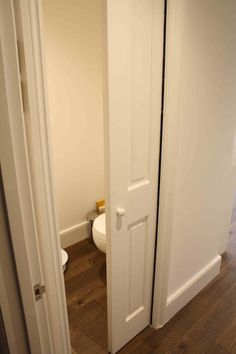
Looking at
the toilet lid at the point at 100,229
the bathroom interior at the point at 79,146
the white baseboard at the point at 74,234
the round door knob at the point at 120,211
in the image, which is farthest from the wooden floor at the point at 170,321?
the round door knob at the point at 120,211

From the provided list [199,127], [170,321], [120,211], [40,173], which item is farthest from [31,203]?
[170,321]

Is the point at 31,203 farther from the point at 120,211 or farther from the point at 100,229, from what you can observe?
the point at 100,229

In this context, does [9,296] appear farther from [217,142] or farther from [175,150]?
[217,142]

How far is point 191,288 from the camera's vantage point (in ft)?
5.88

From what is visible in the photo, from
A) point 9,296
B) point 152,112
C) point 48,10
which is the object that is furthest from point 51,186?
point 48,10

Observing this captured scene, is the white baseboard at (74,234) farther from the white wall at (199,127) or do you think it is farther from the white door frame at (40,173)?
the white door frame at (40,173)

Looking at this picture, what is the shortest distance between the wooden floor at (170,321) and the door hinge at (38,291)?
0.99 metres

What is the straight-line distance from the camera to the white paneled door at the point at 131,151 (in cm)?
99

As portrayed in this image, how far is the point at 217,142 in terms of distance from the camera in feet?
5.27

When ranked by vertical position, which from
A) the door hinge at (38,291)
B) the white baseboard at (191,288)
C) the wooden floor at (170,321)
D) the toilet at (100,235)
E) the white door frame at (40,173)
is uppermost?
the white door frame at (40,173)

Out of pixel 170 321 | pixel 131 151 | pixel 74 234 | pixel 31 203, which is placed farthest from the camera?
pixel 74 234

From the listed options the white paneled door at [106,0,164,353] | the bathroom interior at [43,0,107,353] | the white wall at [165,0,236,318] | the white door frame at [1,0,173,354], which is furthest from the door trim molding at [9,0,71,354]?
the bathroom interior at [43,0,107,353]

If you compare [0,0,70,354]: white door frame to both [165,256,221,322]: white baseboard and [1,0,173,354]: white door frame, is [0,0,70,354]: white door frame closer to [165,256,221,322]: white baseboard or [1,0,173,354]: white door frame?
[1,0,173,354]: white door frame

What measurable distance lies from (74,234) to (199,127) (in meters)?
1.77
